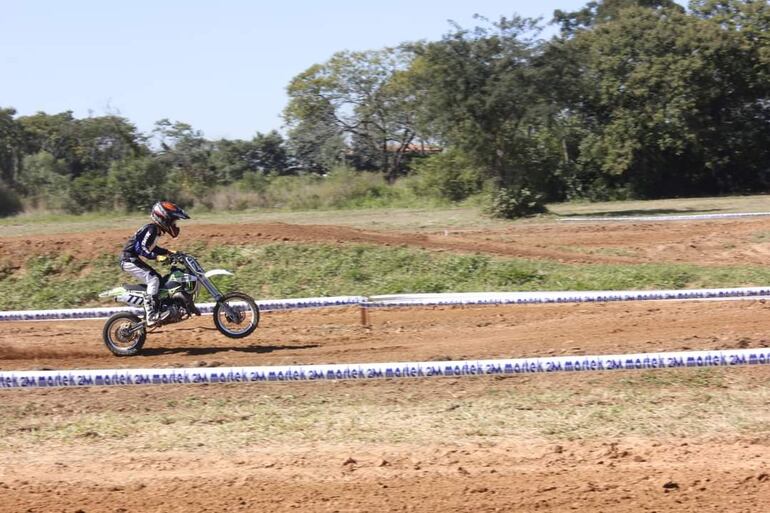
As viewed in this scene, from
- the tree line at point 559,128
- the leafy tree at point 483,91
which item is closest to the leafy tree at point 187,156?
the tree line at point 559,128

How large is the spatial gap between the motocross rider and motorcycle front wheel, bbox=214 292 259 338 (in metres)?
0.77

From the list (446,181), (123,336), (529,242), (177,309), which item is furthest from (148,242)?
(446,181)

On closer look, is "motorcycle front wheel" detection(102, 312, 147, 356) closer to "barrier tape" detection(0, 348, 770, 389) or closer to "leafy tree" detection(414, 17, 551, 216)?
"barrier tape" detection(0, 348, 770, 389)

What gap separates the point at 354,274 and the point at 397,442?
9.68 metres

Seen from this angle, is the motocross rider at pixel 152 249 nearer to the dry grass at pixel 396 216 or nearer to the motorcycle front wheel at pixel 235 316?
→ the motorcycle front wheel at pixel 235 316

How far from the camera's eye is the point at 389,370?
882cm

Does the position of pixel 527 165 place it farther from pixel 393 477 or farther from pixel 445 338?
pixel 393 477

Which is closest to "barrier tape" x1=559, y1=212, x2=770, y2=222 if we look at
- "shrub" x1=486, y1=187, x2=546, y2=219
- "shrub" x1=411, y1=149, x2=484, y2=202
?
"shrub" x1=486, y1=187, x2=546, y2=219

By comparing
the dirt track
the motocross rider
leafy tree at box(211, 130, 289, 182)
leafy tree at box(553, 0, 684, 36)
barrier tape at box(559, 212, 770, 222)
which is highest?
leafy tree at box(553, 0, 684, 36)

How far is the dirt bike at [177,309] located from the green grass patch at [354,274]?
4.50 meters

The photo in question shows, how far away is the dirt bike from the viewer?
37.2ft

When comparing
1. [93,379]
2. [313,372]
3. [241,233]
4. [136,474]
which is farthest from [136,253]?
[241,233]

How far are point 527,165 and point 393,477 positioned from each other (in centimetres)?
2639

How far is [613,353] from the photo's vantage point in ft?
32.3
